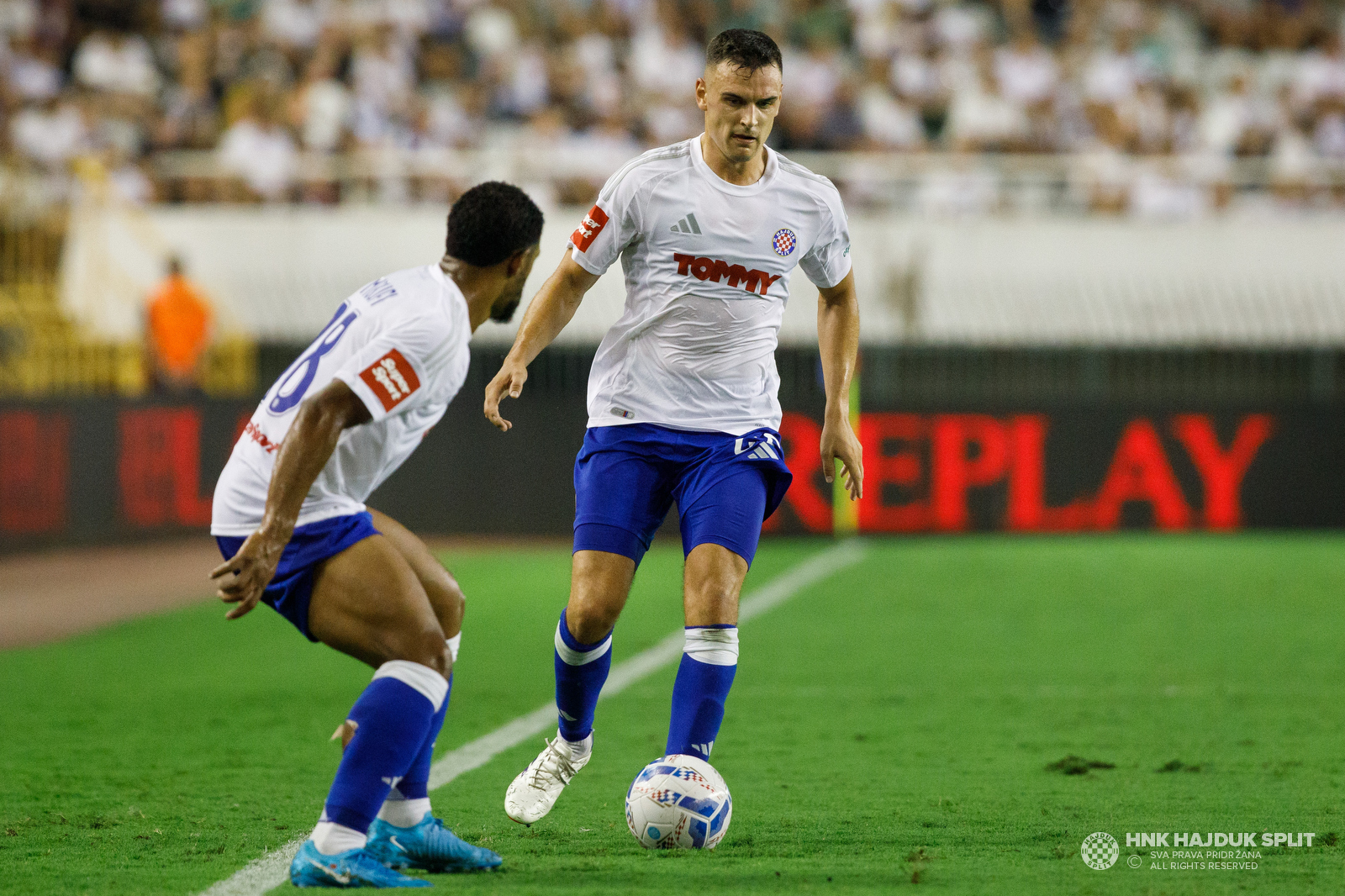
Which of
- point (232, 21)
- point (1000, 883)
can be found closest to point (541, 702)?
point (1000, 883)

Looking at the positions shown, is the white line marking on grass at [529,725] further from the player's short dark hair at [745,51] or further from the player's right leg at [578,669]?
the player's short dark hair at [745,51]

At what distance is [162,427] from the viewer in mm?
16031

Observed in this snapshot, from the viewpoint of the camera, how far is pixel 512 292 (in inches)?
179

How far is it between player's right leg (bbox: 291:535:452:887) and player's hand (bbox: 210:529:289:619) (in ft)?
0.83

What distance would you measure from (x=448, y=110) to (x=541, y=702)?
41.9 ft

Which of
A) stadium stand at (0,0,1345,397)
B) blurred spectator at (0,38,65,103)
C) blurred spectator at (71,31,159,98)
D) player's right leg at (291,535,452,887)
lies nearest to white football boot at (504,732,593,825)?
player's right leg at (291,535,452,887)

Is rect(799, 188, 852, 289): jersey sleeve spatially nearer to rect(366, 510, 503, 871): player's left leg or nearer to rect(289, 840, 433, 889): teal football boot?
rect(366, 510, 503, 871): player's left leg

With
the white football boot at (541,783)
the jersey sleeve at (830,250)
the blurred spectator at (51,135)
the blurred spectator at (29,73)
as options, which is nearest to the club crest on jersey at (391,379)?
the white football boot at (541,783)

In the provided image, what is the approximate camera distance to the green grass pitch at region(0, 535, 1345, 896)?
4.52 metres

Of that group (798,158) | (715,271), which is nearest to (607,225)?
(715,271)

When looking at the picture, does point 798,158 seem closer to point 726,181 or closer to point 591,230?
point 726,181

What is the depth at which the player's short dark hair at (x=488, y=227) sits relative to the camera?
4387 mm

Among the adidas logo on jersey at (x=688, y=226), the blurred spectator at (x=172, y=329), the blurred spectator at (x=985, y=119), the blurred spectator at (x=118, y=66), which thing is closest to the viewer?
the adidas logo on jersey at (x=688, y=226)

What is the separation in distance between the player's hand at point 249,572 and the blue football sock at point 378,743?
0.37m
